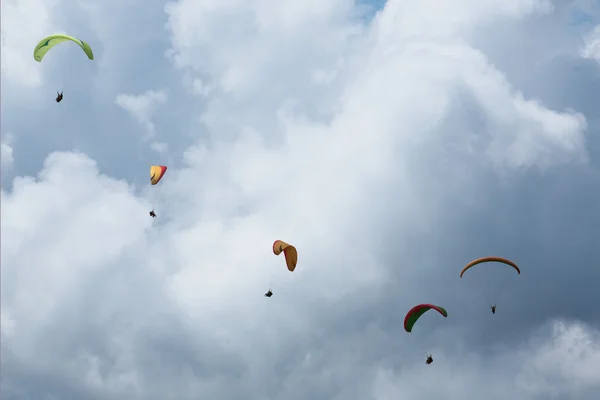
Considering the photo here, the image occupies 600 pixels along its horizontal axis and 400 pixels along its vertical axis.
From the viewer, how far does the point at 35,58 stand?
99.4 metres

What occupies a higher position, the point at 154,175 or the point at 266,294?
the point at 154,175

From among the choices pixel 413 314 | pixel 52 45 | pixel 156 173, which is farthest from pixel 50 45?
pixel 413 314

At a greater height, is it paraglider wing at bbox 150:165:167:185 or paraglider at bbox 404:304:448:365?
paraglider wing at bbox 150:165:167:185

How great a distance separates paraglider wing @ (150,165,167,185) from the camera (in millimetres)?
105650

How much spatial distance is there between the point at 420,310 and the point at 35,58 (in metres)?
60.1

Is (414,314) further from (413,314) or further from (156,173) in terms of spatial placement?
(156,173)

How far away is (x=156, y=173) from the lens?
108062mm

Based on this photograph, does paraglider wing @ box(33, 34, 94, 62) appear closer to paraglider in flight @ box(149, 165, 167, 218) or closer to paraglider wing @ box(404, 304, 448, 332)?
paraglider in flight @ box(149, 165, 167, 218)

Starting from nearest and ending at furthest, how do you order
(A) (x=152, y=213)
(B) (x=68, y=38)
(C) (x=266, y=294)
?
(B) (x=68, y=38) < (A) (x=152, y=213) < (C) (x=266, y=294)

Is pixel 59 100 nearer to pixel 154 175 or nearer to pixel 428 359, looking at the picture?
pixel 154 175

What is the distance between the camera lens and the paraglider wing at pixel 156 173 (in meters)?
106

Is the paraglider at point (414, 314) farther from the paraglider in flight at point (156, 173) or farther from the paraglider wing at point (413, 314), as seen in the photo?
the paraglider in flight at point (156, 173)

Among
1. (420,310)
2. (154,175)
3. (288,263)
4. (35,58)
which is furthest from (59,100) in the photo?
(420,310)

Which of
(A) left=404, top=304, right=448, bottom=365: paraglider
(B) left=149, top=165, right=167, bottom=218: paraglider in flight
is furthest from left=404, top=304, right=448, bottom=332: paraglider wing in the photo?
(B) left=149, top=165, right=167, bottom=218: paraglider in flight
